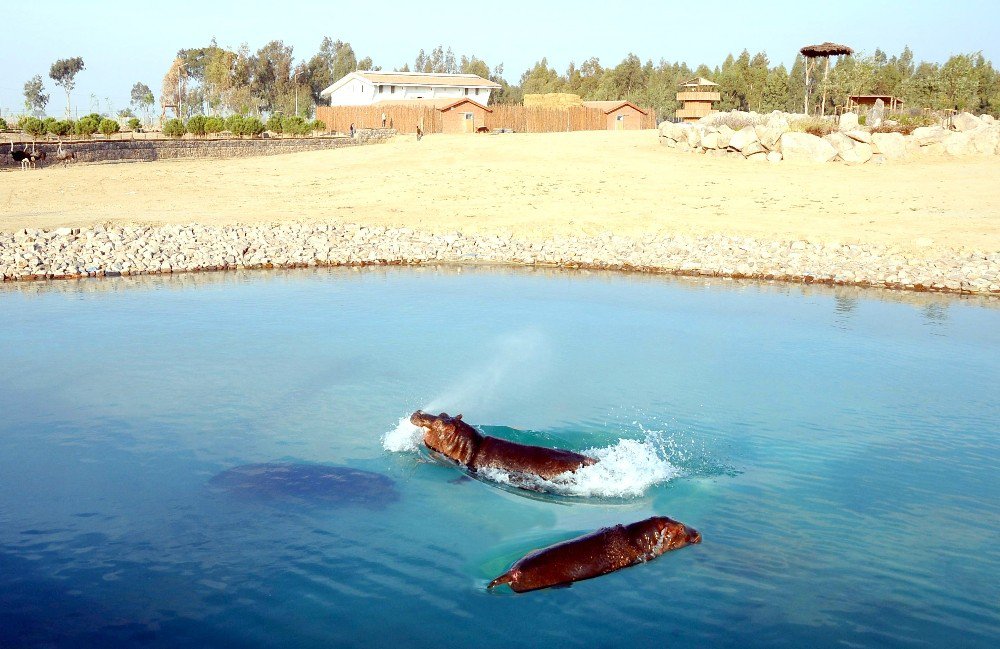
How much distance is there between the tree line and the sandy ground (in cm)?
2160

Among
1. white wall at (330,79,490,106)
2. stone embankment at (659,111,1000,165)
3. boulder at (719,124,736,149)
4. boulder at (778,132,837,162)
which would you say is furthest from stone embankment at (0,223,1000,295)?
white wall at (330,79,490,106)

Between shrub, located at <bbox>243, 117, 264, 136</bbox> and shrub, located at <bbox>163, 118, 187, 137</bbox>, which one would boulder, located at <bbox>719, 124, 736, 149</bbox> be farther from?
shrub, located at <bbox>163, 118, 187, 137</bbox>

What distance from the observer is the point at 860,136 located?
35.6 m

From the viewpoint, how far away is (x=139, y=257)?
898 inches

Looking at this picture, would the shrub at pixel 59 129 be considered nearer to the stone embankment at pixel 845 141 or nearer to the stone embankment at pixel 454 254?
the stone embankment at pixel 454 254

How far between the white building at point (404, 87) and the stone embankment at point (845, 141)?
38.7 meters

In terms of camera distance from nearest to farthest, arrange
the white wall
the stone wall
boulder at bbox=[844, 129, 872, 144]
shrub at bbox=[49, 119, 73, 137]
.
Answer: boulder at bbox=[844, 129, 872, 144] → the stone wall → shrub at bbox=[49, 119, 73, 137] → the white wall

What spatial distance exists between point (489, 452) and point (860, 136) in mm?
30447

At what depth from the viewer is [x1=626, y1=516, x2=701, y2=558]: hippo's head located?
27.1 feet

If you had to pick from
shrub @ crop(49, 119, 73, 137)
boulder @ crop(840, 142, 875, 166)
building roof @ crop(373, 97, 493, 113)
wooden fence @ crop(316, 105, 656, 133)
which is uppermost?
building roof @ crop(373, 97, 493, 113)

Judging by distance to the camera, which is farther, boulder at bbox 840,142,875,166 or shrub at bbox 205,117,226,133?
shrub at bbox 205,117,226,133

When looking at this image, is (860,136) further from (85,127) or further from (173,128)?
(85,127)

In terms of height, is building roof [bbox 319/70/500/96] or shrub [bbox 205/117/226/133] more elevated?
building roof [bbox 319/70/500/96]

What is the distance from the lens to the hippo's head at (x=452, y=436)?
1020 cm
